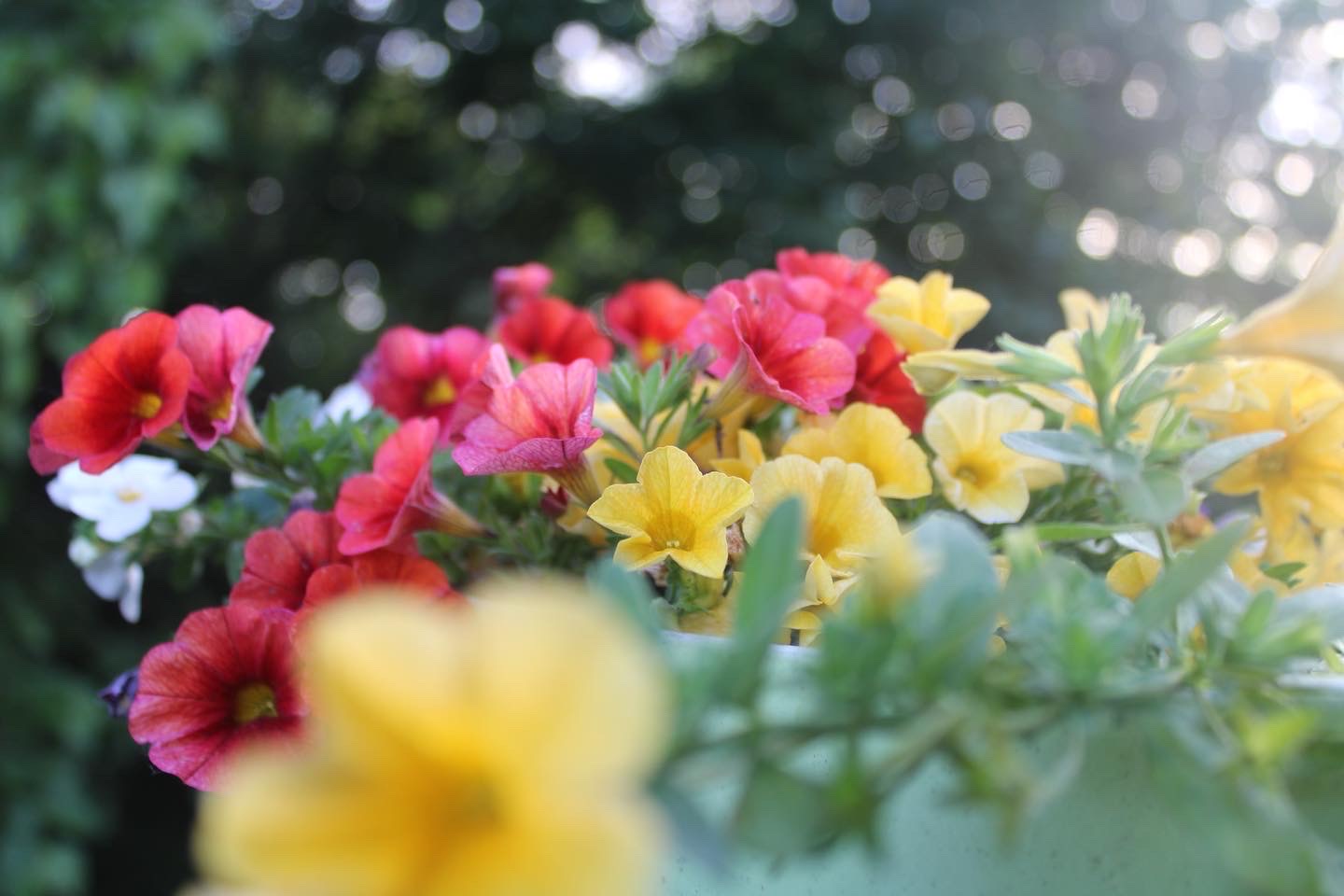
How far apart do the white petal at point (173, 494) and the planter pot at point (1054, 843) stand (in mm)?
265

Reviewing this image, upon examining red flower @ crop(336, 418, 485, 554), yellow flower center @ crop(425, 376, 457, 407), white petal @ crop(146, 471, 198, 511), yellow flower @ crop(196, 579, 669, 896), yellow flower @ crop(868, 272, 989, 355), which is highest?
yellow flower @ crop(196, 579, 669, 896)

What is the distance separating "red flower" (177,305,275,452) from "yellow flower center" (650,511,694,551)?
161 mm

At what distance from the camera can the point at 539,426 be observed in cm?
32

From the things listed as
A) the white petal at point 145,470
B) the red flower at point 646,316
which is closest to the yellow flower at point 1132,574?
the red flower at point 646,316

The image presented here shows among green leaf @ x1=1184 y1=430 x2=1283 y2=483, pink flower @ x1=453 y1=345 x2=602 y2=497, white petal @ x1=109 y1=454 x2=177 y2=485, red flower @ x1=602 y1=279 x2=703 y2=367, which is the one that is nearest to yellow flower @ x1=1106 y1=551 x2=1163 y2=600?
green leaf @ x1=1184 y1=430 x2=1283 y2=483

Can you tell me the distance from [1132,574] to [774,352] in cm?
13

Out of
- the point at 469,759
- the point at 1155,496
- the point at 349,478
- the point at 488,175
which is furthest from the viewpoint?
the point at 488,175

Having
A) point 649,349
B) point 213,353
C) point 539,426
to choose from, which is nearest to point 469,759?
point 539,426

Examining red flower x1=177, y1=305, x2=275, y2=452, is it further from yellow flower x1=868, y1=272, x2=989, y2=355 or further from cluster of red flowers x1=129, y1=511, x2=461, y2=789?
yellow flower x1=868, y1=272, x2=989, y2=355

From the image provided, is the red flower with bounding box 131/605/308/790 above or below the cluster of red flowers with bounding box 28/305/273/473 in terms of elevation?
below

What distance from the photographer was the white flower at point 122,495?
1.37ft

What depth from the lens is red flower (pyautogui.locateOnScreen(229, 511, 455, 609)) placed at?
338 millimetres

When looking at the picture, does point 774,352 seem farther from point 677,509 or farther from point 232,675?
point 232,675

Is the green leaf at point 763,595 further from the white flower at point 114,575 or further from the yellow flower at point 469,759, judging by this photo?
the white flower at point 114,575
